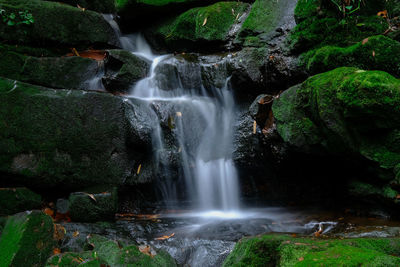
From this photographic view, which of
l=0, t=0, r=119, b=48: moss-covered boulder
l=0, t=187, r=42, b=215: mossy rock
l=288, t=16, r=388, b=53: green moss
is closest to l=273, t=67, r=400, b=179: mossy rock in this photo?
l=288, t=16, r=388, b=53: green moss

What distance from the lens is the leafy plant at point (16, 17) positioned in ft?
19.6

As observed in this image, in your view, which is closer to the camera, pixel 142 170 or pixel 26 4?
pixel 142 170

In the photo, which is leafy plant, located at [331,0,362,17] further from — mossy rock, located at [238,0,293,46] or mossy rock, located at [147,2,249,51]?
mossy rock, located at [147,2,249,51]

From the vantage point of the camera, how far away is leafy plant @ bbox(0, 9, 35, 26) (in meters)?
5.96

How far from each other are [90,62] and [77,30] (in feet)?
4.29

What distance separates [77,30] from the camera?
700 centimetres

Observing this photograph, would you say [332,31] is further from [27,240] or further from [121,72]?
[27,240]

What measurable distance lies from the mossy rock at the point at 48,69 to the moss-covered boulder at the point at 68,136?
0.91 meters

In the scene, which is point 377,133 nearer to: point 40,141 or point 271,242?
point 271,242

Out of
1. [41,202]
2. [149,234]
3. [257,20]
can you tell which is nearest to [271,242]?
[149,234]

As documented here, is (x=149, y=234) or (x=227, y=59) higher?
(x=227, y=59)

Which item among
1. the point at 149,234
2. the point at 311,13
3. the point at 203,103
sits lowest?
the point at 149,234

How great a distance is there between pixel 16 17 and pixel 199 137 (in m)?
4.60

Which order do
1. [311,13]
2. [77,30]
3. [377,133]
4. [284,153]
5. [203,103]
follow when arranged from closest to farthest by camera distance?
1. [377,133]
2. [284,153]
3. [311,13]
4. [203,103]
5. [77,30]
